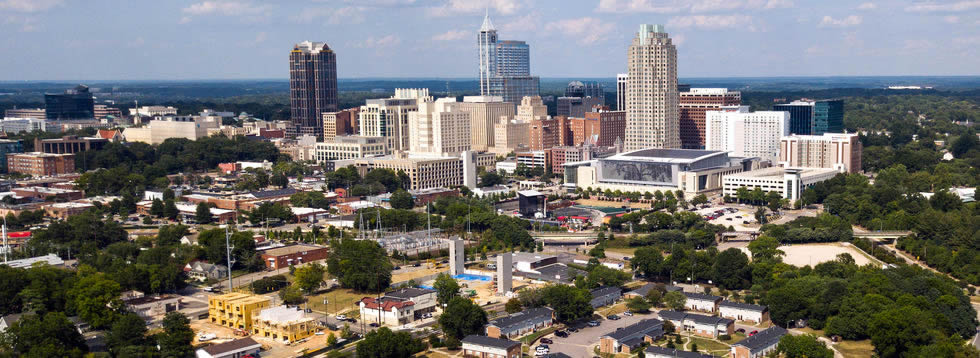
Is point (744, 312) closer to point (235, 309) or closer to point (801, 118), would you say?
point (235, 309)

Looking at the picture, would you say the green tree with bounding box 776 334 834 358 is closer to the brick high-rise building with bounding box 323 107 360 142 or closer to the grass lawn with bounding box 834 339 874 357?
the grass lawn with bounding box 834 339 874 357

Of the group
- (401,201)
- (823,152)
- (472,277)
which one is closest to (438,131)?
(401,201)

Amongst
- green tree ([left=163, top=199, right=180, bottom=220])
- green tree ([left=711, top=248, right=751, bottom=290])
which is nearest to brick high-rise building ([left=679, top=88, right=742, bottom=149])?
green tree ([left=163, top=199, right=180, bottom=220])

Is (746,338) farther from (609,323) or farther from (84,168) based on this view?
(84,168)

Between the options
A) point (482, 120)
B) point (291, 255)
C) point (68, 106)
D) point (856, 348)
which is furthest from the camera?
point (68, 106)

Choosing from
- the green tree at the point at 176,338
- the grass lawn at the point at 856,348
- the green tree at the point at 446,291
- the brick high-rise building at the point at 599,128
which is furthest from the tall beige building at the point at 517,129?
the green tree at the point at 176,338

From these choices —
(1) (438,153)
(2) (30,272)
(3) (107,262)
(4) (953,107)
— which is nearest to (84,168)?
(1) (438,153)
